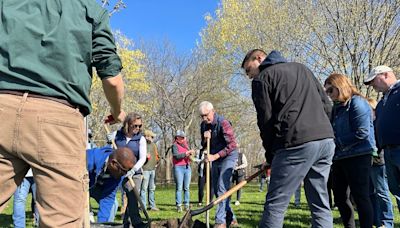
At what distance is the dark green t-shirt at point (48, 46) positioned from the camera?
223cm

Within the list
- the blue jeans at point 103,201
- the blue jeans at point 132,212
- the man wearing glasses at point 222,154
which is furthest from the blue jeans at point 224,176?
the blue jeans at point 103,201

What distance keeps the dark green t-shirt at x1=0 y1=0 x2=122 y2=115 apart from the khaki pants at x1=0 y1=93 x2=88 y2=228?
81 millimetres

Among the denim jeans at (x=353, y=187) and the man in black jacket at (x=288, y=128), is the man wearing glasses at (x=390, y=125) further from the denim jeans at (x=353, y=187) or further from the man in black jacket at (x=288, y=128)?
the man in black jacket at (x=288, y=128)

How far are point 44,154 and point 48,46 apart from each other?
1.73 feet

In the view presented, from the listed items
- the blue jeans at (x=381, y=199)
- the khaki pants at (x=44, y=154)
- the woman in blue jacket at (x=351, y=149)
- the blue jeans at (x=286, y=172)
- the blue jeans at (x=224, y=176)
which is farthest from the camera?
the blue jeans at (x=224, y=176)

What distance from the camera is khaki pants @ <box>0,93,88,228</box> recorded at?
219 centimetres

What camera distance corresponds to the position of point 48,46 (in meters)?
2.27

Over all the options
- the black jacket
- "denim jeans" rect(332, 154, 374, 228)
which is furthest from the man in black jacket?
"denim jeans" rect(332, 154, 374, 228)

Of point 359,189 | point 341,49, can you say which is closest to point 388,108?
point 359,189

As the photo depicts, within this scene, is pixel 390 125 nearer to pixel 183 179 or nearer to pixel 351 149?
pixel 351 149

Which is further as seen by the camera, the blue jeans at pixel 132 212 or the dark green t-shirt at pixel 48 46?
the blue jeans at pixel 132 212

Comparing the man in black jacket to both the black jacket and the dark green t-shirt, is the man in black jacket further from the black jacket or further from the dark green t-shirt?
the dark green t-shirt

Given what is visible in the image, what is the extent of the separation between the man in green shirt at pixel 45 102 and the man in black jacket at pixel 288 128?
1980 millimetres

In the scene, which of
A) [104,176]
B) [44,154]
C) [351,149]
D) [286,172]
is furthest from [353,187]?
[44,154]
